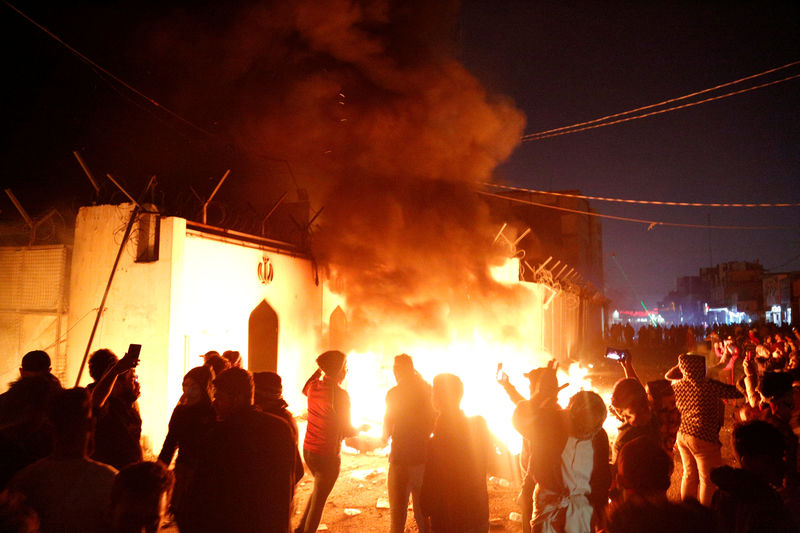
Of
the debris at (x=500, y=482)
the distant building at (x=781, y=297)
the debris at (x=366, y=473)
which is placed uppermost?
the distant building at (x=781, y=297)

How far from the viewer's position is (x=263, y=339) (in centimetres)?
1214

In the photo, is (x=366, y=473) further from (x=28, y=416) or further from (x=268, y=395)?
(x=28, y=416)

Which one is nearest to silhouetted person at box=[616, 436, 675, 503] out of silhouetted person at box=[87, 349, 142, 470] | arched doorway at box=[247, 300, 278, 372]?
silhouetted person at box=[87, 349, 142, 470]

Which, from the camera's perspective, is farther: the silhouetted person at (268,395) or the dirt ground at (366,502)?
the dirt ground at (366,502)

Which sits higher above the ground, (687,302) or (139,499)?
(687,302)

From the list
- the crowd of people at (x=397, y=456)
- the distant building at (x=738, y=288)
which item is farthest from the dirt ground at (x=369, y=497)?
the distant building at (x=738, y=288)

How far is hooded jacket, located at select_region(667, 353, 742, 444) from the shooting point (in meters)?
5.11

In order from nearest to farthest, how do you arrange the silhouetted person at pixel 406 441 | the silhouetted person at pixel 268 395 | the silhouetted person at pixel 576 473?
the silhouetted person at pixel 576 473 → the silhouetted person at pixel 268 395 → the silhouetted person at pixel 406 441

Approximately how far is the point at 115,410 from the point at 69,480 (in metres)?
1.52

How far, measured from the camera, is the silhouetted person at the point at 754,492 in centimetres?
242

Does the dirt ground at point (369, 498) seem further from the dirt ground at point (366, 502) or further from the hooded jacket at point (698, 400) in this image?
the hooded jacket at point (698, 400)

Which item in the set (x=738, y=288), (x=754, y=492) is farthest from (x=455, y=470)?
(x=738, y=288)

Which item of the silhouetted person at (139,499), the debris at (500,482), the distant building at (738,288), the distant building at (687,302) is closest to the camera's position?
the silhouetted person at (139,499)

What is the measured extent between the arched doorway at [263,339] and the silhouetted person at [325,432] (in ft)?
22.6
